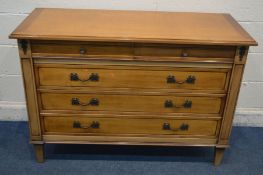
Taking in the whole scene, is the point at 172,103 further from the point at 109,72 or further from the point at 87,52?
the point at 87,52

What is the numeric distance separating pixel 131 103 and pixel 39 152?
2.40 feet

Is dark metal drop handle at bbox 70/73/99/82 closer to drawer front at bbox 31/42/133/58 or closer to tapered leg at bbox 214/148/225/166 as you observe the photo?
drawer front at bbox 31/42/133/58

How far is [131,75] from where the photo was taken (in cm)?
188

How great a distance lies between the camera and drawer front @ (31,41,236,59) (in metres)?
1.79

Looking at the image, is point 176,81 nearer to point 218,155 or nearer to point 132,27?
point 132,27

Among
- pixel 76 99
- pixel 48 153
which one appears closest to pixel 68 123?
pixel 76 99

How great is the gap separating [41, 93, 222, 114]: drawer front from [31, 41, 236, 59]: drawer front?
0.87 feet

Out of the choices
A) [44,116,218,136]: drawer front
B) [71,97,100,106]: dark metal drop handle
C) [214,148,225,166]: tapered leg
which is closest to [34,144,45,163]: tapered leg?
[44,116,218,136]: drawer front

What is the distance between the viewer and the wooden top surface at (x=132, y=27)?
1740 millimetres

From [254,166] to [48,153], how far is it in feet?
4.71

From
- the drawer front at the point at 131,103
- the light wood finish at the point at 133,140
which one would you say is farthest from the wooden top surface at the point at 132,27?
the light wood finish at the point at 133,140

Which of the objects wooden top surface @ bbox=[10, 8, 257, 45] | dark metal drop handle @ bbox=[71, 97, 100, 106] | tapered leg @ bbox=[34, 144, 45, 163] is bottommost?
tapered leg @ bbox=[34, 144, 45, 163]

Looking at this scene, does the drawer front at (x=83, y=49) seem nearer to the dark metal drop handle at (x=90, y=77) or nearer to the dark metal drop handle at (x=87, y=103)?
the dark metal drop handle at (x=90, y=77)

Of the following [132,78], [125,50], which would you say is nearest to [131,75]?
[132,78]
